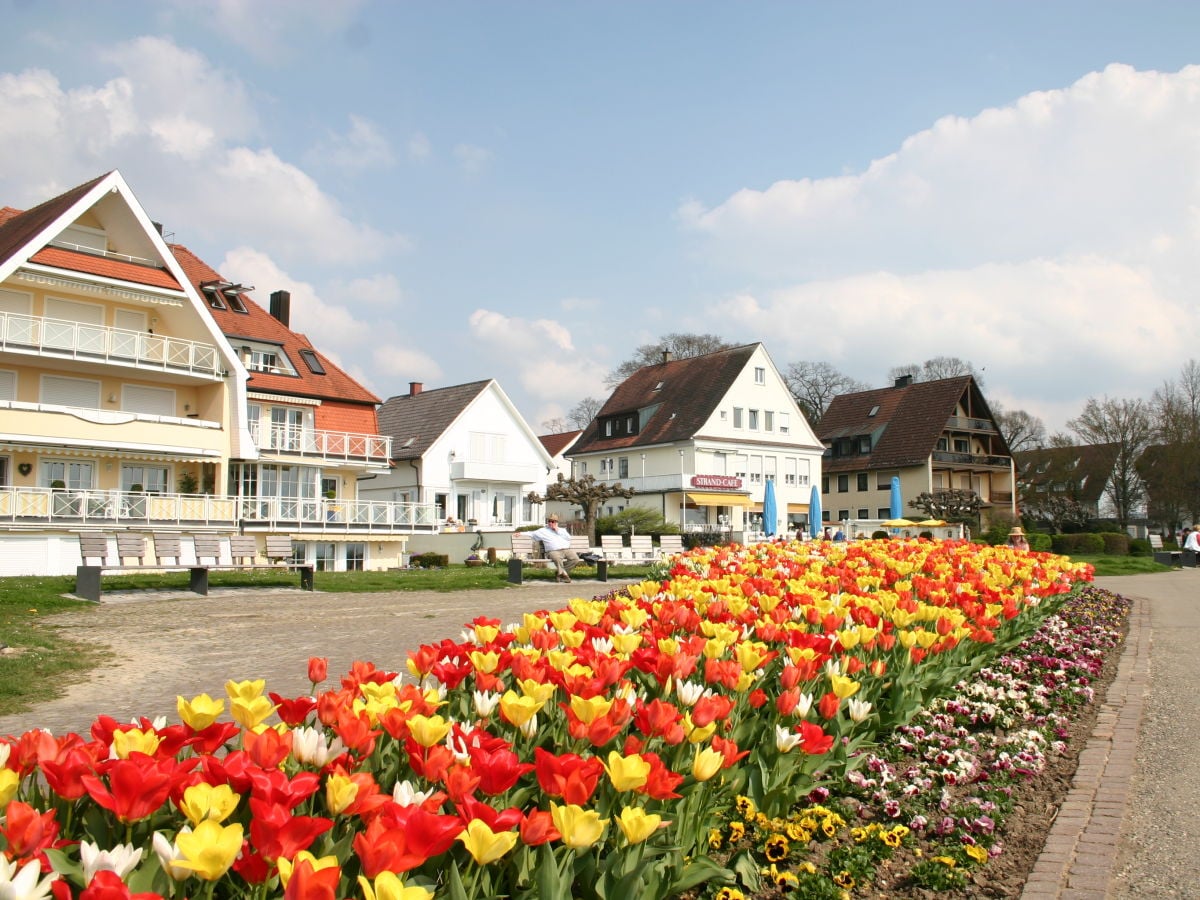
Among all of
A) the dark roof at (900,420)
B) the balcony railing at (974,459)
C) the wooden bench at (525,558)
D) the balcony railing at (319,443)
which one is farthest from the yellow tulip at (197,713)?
the balcony railing at (974,459)

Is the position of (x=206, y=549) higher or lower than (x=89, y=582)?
higher

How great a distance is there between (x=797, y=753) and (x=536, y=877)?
195 centimetres

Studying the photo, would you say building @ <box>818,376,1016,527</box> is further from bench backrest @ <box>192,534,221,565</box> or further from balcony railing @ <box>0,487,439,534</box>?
bench backrest @ <box>192,534,221,565</box>

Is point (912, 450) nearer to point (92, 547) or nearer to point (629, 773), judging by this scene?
point (92, 547)

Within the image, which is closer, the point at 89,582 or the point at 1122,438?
the point at 89,582

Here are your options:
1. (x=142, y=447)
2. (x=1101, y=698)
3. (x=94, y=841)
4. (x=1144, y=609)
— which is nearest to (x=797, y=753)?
(x=94, y=841)

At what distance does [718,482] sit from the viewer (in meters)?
61.4

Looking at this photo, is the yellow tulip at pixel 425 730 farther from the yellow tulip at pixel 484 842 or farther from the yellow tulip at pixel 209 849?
the yellow tulip at pixel 209 849

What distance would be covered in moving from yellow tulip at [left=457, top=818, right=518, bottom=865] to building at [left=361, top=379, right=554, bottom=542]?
46574 millimetres

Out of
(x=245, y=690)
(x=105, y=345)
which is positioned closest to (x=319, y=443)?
(x=105, y=345)

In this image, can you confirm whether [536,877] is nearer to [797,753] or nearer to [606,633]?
[797,753]

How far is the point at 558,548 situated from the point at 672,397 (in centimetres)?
4373

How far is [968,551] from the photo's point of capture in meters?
14.2

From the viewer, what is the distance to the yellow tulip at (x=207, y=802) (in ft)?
8.61
